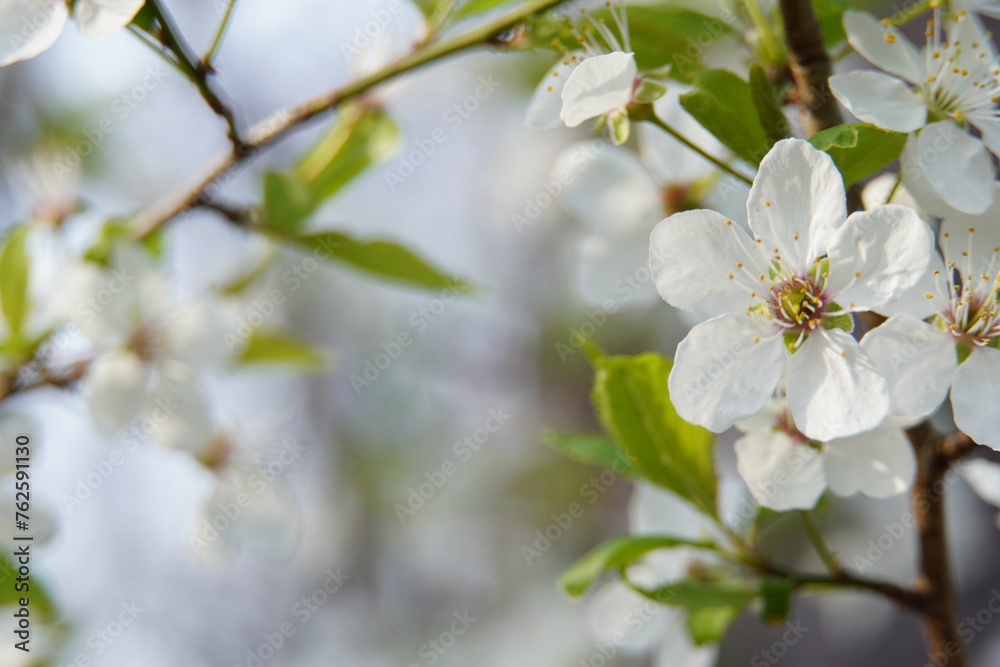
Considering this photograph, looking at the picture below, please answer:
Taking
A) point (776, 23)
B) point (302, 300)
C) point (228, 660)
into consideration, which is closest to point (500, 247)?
point (302, 300)

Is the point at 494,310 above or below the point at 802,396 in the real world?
below

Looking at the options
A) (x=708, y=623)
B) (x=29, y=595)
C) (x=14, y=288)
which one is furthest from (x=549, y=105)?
(x=29, y=595)

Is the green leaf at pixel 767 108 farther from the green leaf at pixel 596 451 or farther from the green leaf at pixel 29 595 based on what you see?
Answer: the green leaf at pixel 29 595

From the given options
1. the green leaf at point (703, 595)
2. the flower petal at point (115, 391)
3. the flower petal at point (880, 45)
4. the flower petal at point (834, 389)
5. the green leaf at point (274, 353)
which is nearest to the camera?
the flower petal at point (834, 389)

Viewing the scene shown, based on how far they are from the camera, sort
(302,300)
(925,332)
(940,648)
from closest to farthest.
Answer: (925,332) < (940,648) < (302,300)

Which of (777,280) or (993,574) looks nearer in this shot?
(777,280)

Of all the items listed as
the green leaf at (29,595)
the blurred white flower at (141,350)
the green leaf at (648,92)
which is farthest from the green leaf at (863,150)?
the green leaf at (29,595)

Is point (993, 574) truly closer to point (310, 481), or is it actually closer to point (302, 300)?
→ point (310, 481)

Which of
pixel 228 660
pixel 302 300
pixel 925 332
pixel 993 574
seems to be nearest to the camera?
pixel 925 332
